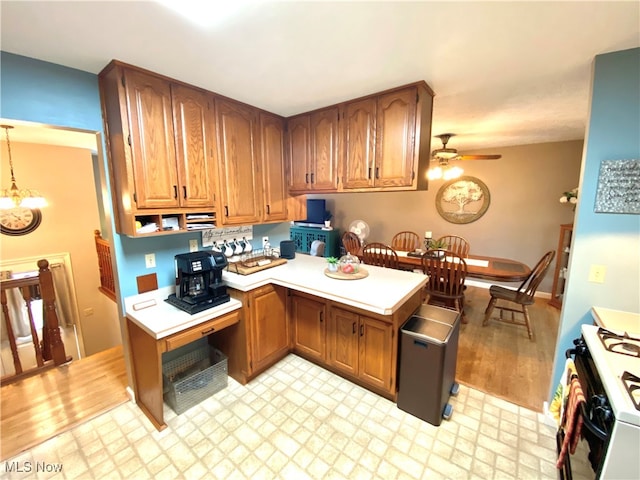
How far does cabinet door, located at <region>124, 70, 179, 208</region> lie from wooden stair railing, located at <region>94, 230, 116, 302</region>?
2.99 metres

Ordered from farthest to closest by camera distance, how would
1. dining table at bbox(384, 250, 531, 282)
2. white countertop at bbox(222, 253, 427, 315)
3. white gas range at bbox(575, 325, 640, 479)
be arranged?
dining table at bbox(384, 250, 531, 282) < white countertop at bbox(222, 253, 427, 315) < white gas range at bbox(575, 325, 640, 479)

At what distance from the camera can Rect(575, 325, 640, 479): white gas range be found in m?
0.97

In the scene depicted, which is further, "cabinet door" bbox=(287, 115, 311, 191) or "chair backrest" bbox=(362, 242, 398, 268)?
"chair backrest" bbox=(362, 242, 398, 268)

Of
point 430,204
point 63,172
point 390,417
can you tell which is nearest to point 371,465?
point 390,417

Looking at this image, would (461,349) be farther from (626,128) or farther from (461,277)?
(626,128)

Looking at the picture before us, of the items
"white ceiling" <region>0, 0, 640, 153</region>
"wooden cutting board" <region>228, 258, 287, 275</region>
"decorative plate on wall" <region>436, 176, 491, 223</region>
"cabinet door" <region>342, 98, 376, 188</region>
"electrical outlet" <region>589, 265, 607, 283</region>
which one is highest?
"white ceiling" <region>0, 0, 640, 153</region>

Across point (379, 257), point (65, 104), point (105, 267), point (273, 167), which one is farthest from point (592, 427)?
point (105, 267)

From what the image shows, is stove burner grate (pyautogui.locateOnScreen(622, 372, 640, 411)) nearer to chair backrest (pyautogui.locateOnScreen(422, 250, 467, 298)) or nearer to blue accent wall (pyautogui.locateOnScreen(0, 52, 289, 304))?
chair backrest (pyautogui.locateOnScreen(422, 250, 467, 298))

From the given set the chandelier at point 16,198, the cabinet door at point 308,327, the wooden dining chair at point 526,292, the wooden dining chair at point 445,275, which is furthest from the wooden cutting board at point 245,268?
the chandelier at point 16,198

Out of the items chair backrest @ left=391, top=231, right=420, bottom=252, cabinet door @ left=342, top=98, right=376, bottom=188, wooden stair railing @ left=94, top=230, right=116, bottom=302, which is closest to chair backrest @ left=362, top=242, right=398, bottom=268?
chair backrest @ left=391, top=231, right=420, bottom=252

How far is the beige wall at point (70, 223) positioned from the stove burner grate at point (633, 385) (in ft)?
18.8

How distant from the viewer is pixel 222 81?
1866 mm

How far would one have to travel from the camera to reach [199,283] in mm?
2053

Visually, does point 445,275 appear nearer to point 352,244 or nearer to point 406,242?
point 352,244
